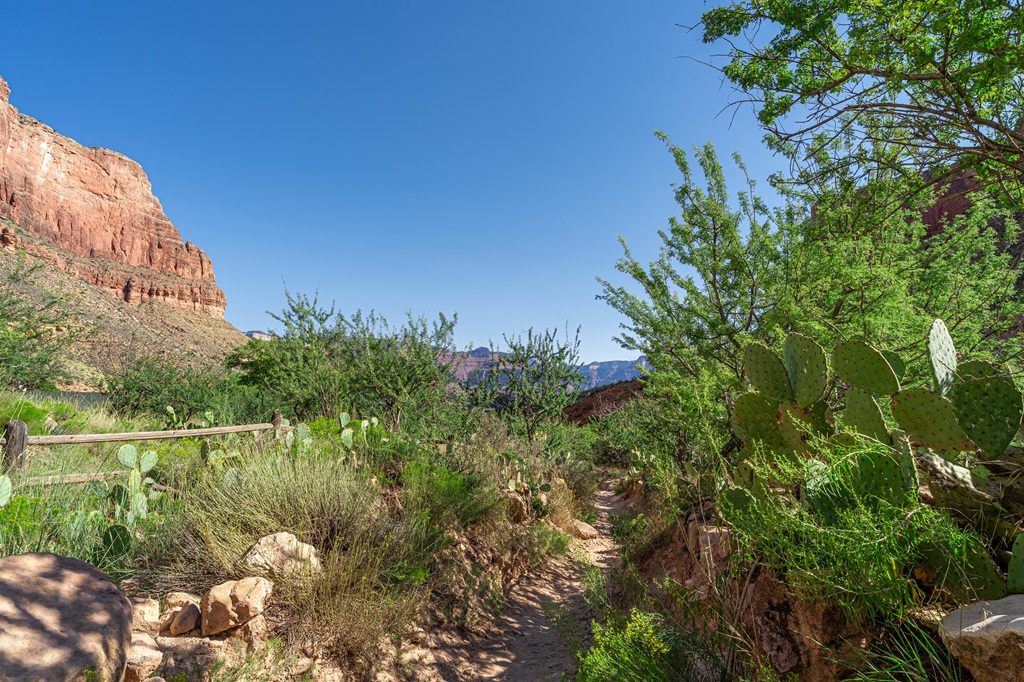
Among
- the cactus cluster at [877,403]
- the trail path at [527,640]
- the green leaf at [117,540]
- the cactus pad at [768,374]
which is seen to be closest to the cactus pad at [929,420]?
the cactus cluster at [877,403]

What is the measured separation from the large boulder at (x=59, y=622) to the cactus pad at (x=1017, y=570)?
359 cm

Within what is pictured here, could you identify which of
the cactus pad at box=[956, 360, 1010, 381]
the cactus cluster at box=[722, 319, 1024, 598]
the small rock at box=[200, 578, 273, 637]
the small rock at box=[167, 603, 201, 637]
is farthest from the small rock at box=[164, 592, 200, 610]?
the cactus pad at box=[956, 360, 1010, 381]

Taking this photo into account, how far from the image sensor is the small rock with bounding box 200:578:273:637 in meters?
2.91

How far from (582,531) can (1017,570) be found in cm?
583

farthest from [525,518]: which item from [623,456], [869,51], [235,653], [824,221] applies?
[623,456]

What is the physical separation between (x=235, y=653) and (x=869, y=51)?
554 centimetres

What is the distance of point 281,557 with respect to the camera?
3361mm

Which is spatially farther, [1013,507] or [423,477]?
[423,477]

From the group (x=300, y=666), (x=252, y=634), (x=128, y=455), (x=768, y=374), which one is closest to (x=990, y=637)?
(x=768, y=374)

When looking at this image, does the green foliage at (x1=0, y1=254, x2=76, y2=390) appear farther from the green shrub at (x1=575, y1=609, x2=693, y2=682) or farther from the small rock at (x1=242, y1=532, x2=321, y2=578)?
the green shrub at (x1=575, y1=609, x2=693, y2=682)

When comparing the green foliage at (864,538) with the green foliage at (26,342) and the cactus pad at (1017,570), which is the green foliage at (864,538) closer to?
the cactus pad at (1017,570)

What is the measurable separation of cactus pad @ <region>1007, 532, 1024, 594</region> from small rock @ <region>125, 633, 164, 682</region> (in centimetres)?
379

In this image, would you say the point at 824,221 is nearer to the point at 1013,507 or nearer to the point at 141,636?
the point at 1013,507

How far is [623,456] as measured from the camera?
13719 millimetres
